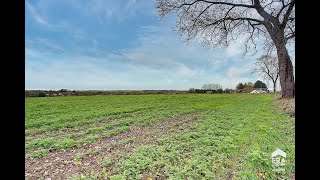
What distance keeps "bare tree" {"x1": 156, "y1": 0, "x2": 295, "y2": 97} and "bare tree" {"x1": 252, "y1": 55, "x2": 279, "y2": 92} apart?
81 millimetres

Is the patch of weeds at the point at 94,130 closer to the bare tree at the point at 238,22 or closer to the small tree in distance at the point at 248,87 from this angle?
the bare tree at the point at 238,22

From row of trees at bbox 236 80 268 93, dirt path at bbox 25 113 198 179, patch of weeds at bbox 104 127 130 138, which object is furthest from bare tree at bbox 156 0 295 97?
patch of weeds at bbox 104 127 130 138

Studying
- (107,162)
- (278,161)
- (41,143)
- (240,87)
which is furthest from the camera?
(240,87)

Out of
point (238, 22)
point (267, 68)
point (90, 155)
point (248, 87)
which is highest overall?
point (238, 22)

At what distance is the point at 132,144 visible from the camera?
7.22 feet

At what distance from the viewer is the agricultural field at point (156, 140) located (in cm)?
153

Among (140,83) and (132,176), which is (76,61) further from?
(132,176)

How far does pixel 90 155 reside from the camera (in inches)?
73.0

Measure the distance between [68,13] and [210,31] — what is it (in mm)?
2238

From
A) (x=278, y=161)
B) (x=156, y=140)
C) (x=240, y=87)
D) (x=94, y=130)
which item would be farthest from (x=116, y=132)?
(x=278, y=161)

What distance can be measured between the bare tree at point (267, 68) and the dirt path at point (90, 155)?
117 centimetres

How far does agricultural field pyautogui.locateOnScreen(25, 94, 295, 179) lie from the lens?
153 cm

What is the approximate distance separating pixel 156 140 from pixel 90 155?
2.42ft

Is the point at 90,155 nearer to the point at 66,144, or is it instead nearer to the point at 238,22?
the point at 66,144
